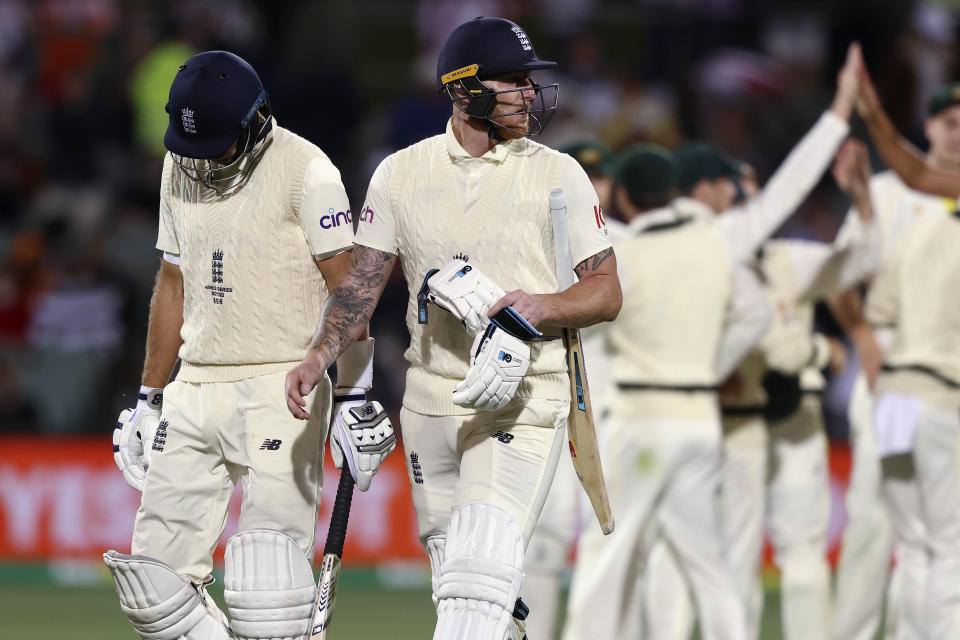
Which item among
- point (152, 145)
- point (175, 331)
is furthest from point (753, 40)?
point (175, 331)

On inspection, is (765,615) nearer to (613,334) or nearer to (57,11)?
(613,334)

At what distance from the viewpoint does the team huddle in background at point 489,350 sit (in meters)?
5.12

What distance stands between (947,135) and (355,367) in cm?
350

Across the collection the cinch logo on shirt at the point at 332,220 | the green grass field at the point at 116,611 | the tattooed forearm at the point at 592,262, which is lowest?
the green grass field at the point at 116,611

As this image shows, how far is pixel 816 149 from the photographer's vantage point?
729 centimetres

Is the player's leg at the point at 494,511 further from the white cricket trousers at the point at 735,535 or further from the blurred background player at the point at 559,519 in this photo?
the white cricket trousers at the point at 735,535

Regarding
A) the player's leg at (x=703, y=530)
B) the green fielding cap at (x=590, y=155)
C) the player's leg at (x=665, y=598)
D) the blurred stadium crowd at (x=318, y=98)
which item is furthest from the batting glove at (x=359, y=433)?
the blurred stadium crowd at (x=318, y=98)

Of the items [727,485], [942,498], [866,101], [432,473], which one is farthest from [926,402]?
[432,473]

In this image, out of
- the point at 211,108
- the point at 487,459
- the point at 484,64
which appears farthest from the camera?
the point at 211,108

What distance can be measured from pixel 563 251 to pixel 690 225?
2337 millimetres

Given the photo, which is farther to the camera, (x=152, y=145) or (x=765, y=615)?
(x=152, y=145)

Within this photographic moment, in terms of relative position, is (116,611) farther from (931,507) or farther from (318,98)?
(318,98)

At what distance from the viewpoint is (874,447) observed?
7.86 metres

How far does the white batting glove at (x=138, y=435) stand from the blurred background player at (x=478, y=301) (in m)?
1.00
